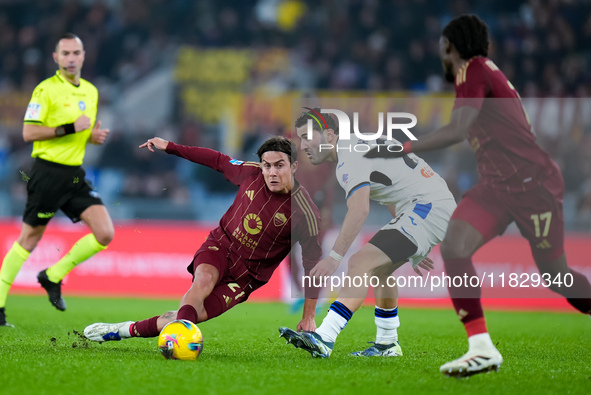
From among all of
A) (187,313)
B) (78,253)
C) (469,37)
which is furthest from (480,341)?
(78,253)

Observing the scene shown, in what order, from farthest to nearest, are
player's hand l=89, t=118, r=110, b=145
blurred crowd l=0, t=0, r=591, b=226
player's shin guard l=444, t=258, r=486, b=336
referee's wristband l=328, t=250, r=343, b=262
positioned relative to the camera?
1. blurred crowd l=0, t=0, r=591, b=226
2. player's hand l=89, t=118, r=110, b=145
3. referee's wristband l=328, t=250, r=343, b=262
4. player's shin guard l=444, t=258, r=486, b=336

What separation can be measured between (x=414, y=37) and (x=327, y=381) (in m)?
12.9

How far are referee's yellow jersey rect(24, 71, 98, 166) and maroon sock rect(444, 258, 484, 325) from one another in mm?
4265

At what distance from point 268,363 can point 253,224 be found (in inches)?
41.1

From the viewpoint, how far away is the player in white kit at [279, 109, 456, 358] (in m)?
4.93

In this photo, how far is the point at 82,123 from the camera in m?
7.05

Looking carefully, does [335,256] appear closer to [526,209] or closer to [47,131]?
[526,209]

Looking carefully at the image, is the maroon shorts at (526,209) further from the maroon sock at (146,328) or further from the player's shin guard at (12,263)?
the player's shin guard at (12,263)

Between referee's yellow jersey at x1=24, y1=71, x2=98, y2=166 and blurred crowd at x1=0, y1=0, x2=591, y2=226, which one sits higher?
blurred crowd at x1=0, y1=0, x2=591, y2=226

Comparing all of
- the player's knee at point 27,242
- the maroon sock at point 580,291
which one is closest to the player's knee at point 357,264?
the maroon sock at point 580,291

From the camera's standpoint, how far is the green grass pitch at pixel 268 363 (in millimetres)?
3953

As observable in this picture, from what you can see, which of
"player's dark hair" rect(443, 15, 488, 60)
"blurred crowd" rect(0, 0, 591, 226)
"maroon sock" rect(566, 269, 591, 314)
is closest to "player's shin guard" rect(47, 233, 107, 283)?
"player's dark hair" rect(443, 15, 488, 60)

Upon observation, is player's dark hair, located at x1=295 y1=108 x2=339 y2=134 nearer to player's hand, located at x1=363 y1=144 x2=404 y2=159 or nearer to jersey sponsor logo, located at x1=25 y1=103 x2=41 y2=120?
player's hand, located at x1=363 y1=144 x2=404 y2=159

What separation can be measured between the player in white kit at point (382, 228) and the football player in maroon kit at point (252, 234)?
0.36 meters
